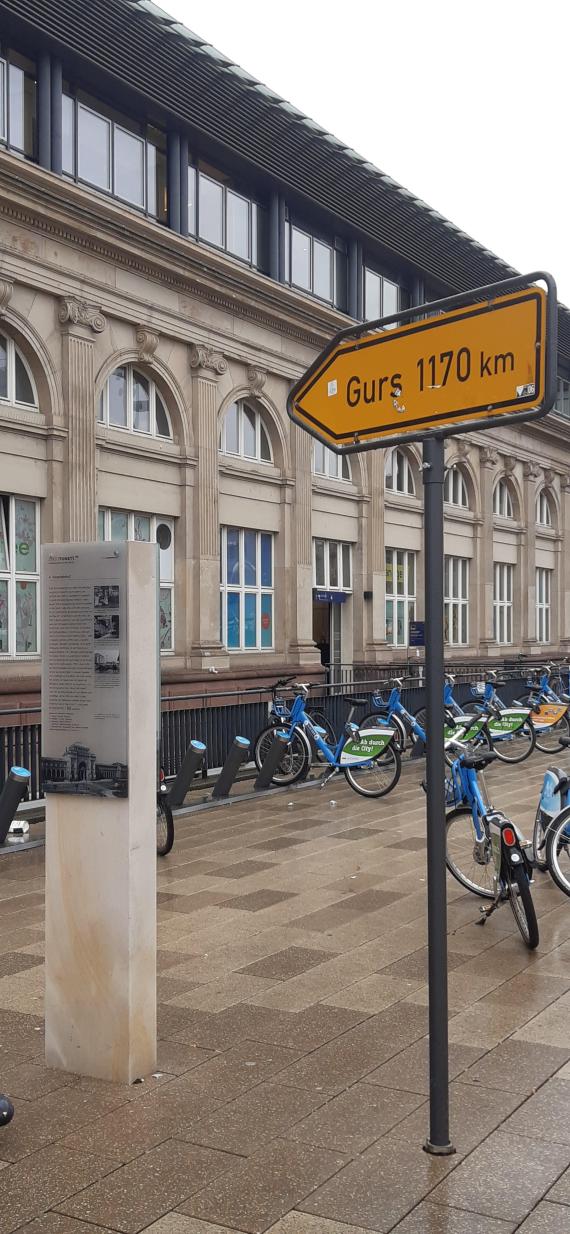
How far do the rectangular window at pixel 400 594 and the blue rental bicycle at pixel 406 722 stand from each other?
45.7ft

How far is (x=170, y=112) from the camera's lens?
2212cm

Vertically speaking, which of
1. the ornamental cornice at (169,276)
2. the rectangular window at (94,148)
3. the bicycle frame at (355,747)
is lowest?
the bicycle frame at (355,747)

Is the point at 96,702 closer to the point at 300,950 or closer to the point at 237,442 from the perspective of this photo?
the point at 300,950

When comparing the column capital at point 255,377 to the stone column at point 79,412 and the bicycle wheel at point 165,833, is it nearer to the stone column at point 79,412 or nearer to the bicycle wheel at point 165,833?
the stone column at point 79,412

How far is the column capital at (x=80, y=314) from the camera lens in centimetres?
1969

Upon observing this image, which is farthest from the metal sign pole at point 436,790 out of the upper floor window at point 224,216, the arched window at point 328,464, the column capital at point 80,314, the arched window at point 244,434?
the arched window at point 328,464

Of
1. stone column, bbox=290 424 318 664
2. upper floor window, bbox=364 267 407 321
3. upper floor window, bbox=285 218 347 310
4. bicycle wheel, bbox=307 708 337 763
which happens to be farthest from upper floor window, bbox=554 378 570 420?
bicycle wheel, bbox=307 708 337 763

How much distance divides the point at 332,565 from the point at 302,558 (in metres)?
2.45

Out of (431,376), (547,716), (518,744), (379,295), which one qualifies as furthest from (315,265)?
(431,376)

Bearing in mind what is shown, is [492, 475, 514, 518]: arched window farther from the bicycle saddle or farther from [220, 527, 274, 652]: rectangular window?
the bicycle saddle

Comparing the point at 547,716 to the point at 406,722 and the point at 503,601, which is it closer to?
the point at 406,722

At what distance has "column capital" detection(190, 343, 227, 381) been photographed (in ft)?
75.3

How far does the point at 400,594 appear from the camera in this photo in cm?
3120

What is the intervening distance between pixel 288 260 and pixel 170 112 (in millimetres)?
5114
